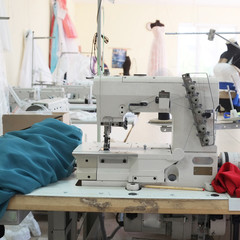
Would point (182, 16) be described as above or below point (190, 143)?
above

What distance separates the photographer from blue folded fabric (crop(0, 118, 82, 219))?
107cm

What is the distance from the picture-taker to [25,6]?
427cm

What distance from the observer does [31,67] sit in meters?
4.11

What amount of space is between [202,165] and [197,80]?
300 millimetres

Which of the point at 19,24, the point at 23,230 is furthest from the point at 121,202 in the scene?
the point at 19,24

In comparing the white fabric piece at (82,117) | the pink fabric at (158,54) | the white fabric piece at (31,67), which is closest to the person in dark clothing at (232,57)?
the white fabric piece at (82,117)

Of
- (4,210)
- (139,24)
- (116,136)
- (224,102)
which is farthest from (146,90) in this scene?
(139,24)

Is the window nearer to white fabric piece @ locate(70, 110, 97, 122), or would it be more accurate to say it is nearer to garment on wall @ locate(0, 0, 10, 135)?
white fabric piece @ locate(70, 110, 97, 122)

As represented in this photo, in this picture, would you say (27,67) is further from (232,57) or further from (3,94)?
(232,57)

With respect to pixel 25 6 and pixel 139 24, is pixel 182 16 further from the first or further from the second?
pixel 25 6

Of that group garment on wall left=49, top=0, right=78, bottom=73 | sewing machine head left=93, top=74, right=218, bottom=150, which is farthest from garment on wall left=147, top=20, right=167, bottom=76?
sewing machine head left=93, top=74, right=218, bottom=150

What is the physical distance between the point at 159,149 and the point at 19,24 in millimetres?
3223

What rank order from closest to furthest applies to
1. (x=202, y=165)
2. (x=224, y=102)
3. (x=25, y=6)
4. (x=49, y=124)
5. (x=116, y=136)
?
(x=202, y=165)
(x=49, y=124)
(x=116, y=136)
(x=224, y=102)
(x=25, y=6)

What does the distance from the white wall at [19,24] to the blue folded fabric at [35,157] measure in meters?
2.42
